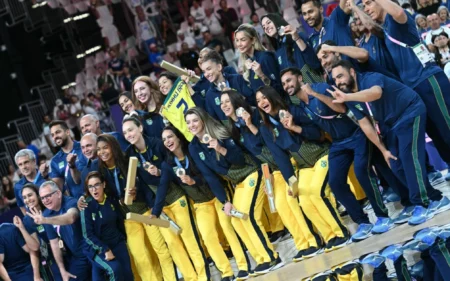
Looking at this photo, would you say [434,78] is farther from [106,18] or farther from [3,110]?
[3,110]

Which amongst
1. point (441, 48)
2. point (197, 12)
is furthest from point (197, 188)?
point (197, 12)

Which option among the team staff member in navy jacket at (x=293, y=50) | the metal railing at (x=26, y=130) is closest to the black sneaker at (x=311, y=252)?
the team staff member in navy jacket at (x=293, y=50)

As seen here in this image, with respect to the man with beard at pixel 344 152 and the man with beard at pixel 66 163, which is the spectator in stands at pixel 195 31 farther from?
the man with beard at pixel 344 152

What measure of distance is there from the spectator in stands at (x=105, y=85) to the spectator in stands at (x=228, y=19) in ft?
8.00

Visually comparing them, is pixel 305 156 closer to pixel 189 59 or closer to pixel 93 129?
pixel 93 129

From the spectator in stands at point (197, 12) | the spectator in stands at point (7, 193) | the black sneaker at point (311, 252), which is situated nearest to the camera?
the black sneaker at point (311, 252)

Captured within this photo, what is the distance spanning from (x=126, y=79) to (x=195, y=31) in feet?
6.70

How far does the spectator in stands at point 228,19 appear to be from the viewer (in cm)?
1666

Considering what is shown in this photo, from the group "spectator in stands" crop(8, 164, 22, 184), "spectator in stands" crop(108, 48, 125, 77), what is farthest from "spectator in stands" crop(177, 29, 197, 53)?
"spectator in stands" crop(8, 164, 22, 184)

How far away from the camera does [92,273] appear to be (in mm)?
9117

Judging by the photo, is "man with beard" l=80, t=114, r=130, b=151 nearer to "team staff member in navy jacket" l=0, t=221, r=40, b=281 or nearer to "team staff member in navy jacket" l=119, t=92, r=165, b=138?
"team staff member in navy jacket" l=119, t=92, r=165, b=138

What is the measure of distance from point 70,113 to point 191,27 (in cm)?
298

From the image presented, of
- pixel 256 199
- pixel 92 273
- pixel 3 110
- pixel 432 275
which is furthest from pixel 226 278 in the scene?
pixel 3 110

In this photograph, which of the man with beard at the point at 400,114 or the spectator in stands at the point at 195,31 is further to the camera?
the spectator in stands at the point at 195,31
